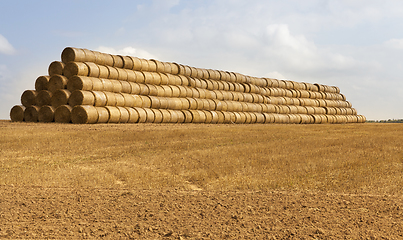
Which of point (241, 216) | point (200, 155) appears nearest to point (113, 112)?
point (200, 155)

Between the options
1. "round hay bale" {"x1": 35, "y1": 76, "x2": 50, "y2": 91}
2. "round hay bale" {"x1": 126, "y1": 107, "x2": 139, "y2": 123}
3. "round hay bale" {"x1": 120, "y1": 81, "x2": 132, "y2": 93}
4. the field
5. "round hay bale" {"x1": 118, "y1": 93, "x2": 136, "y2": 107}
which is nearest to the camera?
the field

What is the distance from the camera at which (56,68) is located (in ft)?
59.0

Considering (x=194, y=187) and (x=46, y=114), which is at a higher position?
(x=46, y=114)


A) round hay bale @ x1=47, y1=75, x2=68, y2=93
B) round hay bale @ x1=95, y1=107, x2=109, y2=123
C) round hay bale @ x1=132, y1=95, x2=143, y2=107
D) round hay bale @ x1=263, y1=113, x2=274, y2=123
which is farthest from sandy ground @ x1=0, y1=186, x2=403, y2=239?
round hay bale @ x1=263, y1=113, x2=274, y2=123

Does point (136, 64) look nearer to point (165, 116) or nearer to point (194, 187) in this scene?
point (165, 116)

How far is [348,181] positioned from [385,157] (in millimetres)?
2706

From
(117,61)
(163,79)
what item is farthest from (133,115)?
(163,79)

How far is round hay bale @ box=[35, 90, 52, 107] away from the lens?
17.6 m

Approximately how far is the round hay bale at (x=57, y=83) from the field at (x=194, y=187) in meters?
5.50

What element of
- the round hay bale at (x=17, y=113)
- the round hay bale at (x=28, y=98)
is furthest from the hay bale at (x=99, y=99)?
the round hay bale at (x=17, y=113)

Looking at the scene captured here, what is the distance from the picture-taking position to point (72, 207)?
5.61 m

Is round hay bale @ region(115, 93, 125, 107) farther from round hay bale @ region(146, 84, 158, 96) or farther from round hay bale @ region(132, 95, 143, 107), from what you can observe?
round hay bale @ region(146, 84, 158, 96)

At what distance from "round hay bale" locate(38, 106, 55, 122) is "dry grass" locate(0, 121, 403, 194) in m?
4.25

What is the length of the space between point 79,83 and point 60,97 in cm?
111
